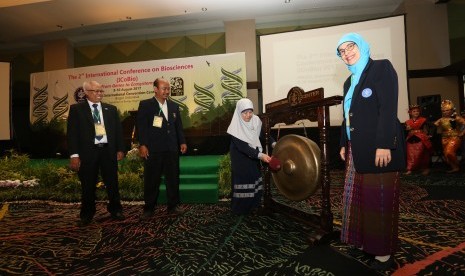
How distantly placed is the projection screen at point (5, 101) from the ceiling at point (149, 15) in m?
1.27

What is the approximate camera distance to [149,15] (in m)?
7.57

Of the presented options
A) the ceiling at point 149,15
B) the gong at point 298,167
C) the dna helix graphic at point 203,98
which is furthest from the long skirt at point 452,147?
the dna helix graphic at point 203,98

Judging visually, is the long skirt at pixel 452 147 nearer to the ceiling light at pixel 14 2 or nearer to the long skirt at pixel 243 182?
the long skirt at pixel 243 182

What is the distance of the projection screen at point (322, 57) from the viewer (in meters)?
5.86

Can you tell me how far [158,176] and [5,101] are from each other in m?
6.84

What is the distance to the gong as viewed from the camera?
97.7 inches

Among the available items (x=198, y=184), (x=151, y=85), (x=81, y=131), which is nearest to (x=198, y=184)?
(x=198, y=184)

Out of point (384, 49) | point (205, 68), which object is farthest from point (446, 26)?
point (205, 68)

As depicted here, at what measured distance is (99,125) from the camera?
3184 mm

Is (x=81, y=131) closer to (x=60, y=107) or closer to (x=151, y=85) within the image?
(x=151, y=85)

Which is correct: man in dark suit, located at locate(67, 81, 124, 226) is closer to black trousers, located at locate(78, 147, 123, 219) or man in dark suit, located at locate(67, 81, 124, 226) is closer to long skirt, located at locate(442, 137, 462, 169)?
black trousers, located at locate(78, 147, 123, 219)

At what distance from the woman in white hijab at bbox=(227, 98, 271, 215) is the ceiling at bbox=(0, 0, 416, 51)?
4.78 metres

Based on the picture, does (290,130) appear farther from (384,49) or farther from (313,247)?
(313,247)

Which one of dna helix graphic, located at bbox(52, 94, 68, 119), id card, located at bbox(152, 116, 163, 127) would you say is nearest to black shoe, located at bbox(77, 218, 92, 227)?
id card, located at bbox(152, 116, 163, 127)
